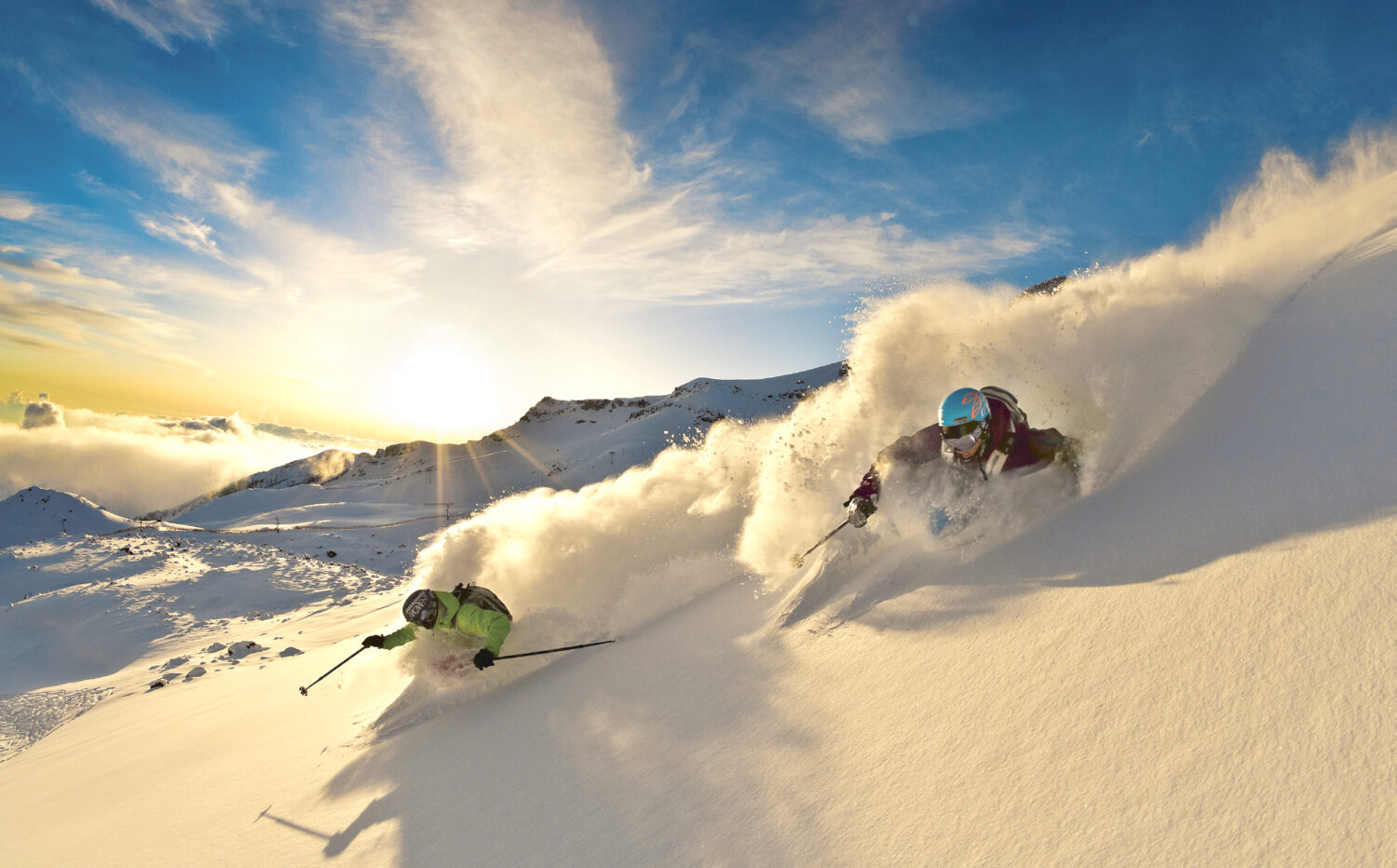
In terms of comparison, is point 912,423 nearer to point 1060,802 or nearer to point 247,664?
point 1060,802

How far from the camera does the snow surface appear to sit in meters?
1.99

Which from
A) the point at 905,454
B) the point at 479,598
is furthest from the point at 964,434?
the point at 479,598

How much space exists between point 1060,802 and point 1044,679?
27.7 inches

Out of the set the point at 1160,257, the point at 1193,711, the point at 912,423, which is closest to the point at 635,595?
the point at 912,423

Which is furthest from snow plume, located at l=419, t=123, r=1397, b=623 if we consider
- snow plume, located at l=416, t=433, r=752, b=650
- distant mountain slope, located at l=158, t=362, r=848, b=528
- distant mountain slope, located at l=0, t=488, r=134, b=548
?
distant mountain slope, located at l=158, t=362, r=848, b=528

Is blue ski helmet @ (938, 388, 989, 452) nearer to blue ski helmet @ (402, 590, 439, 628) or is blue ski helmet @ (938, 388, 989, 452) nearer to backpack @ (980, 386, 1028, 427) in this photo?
backpack @ (980, 386, 1028, 427)

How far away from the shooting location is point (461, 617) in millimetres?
6098

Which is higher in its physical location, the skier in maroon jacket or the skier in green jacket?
the skier in maroon jacket

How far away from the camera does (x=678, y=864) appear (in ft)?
8.21

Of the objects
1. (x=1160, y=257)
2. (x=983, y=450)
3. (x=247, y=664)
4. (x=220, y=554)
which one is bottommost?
(x=247, y=664)

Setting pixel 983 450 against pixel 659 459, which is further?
pixel 659 459

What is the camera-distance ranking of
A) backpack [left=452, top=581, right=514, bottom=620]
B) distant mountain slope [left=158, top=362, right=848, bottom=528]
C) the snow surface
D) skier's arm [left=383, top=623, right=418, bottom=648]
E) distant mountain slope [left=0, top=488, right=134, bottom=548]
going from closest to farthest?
the snow surface → backpack [left=452, top=581, right=514, bottom=620] → skier's arm [left=383, top=623, right=418, bottom=648] → distant mountain slope [left=0, top=488, right=134, bottom=548] → distant mountain slope [left=158, top=362, right=848, bottom=528]

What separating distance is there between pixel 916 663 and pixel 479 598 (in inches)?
185

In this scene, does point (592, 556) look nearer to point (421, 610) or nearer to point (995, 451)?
point (421, 610)
